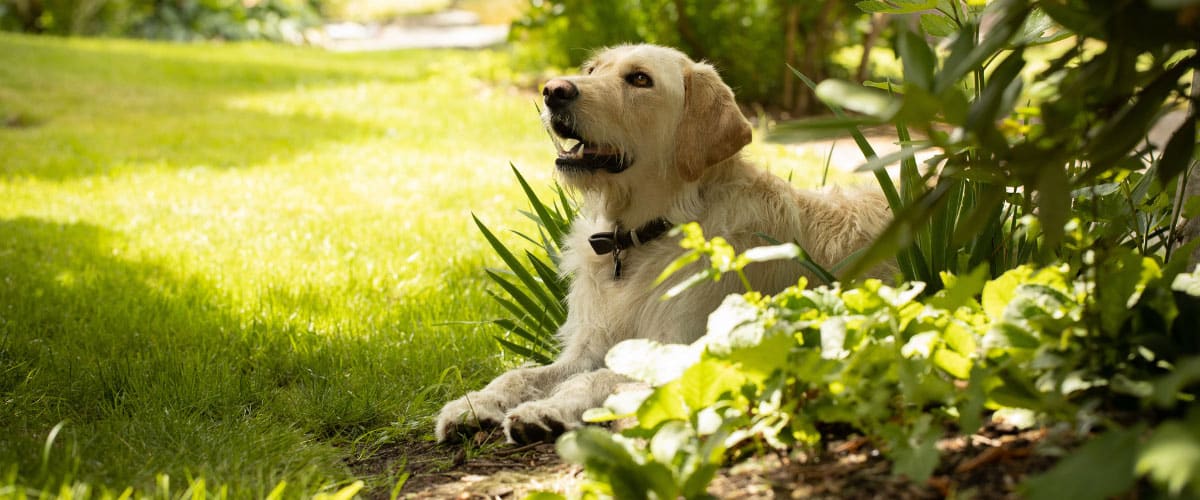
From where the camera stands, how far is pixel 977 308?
2373mm

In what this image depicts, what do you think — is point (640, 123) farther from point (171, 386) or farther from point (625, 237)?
point (171, 386)

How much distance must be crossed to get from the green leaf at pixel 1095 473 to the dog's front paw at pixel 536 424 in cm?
146

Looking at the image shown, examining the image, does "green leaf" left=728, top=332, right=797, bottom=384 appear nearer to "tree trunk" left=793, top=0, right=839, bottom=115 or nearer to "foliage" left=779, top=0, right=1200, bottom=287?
"foliage" left=779, top=0, right=1200, bottom=287

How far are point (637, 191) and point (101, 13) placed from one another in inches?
765

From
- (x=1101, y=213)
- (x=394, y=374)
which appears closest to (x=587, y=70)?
(x=394, y=374)

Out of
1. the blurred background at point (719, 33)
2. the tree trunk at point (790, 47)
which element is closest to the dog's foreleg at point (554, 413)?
the blurred background at point (719, 33)

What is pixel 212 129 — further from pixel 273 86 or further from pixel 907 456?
pixel 907 456

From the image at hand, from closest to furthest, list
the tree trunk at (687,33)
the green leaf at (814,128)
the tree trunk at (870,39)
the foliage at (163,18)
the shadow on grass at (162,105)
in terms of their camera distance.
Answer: the green leaf at (814,128) → the shadow on grass at (162,105) → the tree trunk at (870,39) → the tree trunk at (687,33) → the foliage at (163,18)

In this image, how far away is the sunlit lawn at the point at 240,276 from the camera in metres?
2.81

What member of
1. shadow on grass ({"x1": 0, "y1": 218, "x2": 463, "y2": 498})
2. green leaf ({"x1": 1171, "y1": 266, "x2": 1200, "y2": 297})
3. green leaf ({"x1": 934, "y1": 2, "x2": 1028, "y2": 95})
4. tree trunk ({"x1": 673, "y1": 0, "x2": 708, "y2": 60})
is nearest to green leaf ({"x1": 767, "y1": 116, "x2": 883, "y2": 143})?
green leaf ({"x1": 934, "y1": 2, "x2": 1028, "y2": 95})

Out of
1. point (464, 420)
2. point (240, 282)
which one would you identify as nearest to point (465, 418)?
point (464, 420)

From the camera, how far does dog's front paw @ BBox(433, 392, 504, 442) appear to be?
2.89 metres

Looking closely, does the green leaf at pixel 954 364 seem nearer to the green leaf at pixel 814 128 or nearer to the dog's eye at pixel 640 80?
the green leaf at pixel 814 128

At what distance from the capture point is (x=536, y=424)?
2.73 meters
